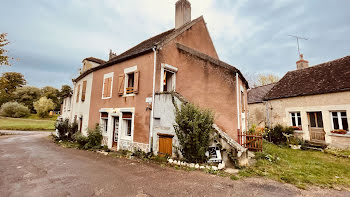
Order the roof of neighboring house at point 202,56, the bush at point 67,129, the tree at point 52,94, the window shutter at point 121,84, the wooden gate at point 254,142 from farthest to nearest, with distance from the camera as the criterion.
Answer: the tree at point 52,94 → the bush at point 67,129 → the window shutter at point 121,84 → the roof of neighboring house at point 202,56 → the wooden gate at point 254,142

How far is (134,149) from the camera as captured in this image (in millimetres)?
8094

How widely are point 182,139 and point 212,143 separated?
1250 mm

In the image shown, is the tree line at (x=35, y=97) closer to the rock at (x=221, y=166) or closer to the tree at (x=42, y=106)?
the tree at (x=42, y=106)

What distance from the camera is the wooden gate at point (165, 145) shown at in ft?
22.8

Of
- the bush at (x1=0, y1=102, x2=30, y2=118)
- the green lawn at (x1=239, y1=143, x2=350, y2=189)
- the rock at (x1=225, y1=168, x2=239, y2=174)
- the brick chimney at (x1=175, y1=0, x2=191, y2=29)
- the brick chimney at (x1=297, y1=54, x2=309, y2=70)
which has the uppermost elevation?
the brick chimney at (x1=175, y1=0, x2=191, y2=29)

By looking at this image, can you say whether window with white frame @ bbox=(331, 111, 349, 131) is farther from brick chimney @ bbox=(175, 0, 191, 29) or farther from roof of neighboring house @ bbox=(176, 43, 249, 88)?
brick chimney @ bbox=(175, 0, 191, 29)

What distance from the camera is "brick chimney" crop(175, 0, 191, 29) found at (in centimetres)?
1106

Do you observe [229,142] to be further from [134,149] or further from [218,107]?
[134,149]

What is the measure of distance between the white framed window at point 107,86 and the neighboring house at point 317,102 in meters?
13.2

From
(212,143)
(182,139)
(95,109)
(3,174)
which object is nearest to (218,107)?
(212,143)

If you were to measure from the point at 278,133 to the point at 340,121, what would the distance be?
3598mm

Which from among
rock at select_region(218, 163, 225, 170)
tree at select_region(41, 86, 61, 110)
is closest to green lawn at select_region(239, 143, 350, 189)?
rock at select_region(218, 163, 225, 170)

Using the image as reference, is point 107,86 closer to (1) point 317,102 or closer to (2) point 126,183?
(2) point 126,183

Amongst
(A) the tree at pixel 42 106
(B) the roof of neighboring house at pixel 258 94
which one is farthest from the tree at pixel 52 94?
(B) the roof of neighboring house at pixel 258 94
